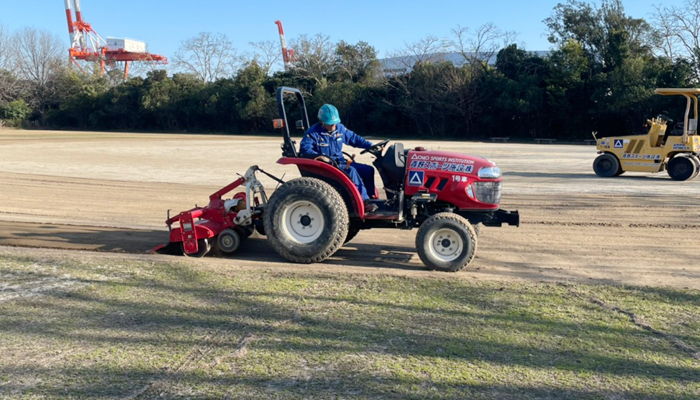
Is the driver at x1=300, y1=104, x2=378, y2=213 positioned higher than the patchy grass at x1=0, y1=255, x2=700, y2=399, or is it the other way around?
the driver at x1=300, y1=104, x2=378, y2=213

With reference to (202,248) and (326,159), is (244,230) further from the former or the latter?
(326,159)

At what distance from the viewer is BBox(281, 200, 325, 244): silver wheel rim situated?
626cm

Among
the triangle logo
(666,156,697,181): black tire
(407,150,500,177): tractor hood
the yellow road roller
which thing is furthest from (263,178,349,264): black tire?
(666,156,697,181): black tire

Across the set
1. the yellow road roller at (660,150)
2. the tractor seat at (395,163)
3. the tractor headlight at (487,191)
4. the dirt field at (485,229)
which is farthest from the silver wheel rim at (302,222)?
the yellow road roller at (660,150)

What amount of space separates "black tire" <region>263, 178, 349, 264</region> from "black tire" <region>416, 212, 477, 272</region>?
821mm

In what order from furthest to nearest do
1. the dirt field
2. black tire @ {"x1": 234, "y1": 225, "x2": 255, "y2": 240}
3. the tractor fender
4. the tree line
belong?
1. the tree line
2. black tire @ {"x1": 234, "y1": 225, "x2": 255, "y2": 240}
3. the dirt field
4. the tractor fender

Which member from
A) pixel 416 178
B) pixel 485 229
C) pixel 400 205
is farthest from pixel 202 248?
pixel 485 229

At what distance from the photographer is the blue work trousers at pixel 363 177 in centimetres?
641

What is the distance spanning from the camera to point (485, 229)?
28.8 feet

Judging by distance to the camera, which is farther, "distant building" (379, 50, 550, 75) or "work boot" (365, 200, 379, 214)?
"distant building" (379, 50, 550, 75)

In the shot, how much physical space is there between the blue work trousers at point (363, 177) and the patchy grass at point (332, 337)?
114 cm

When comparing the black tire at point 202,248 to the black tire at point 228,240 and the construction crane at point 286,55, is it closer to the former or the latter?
the black tire at point 228,240

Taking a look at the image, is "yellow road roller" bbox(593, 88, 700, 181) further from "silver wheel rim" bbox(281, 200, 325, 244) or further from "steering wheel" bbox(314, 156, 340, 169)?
"silver wheel rim" bbox(281, 200, 325, 244)

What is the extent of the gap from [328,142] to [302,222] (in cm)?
89
